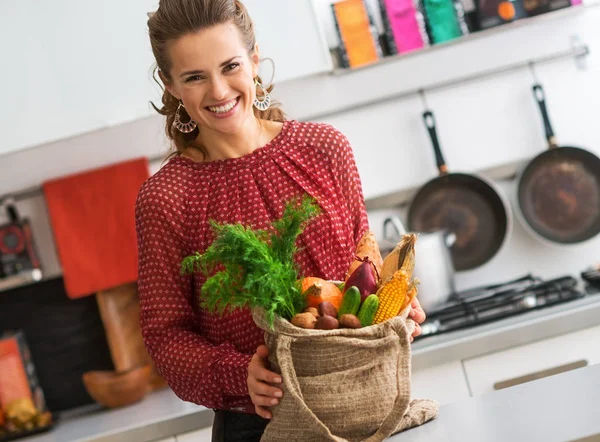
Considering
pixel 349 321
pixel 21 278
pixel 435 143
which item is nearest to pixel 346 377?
pixel 349 321

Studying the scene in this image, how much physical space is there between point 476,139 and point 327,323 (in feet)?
5.63

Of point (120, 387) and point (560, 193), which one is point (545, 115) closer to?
point (560, 193)

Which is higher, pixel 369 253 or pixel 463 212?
pixel 369 253

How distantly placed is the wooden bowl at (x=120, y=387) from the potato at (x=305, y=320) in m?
1.49

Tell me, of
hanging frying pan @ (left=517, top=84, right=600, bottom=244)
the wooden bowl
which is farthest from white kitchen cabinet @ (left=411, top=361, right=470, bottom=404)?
the wooden bowl

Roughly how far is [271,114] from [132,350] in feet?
4.21

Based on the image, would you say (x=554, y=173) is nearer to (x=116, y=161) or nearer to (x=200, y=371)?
(x=116, y=161)

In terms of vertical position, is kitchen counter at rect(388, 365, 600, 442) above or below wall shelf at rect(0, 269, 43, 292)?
below

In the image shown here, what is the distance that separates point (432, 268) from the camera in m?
2.34

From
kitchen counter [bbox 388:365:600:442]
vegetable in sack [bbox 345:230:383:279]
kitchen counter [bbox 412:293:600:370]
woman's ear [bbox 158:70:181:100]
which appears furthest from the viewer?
kitchen counter [bbox 412:293:600:370]

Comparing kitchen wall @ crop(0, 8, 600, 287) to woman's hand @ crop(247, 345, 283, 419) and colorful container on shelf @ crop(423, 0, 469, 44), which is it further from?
woman's hand @ crop(247, 345, 283, 419)

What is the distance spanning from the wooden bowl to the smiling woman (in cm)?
108

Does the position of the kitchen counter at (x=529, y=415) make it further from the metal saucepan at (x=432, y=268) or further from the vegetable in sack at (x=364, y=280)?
the metal saucepan at (x=432, y=268)

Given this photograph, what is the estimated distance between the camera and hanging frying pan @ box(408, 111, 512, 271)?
2564 millimetres
